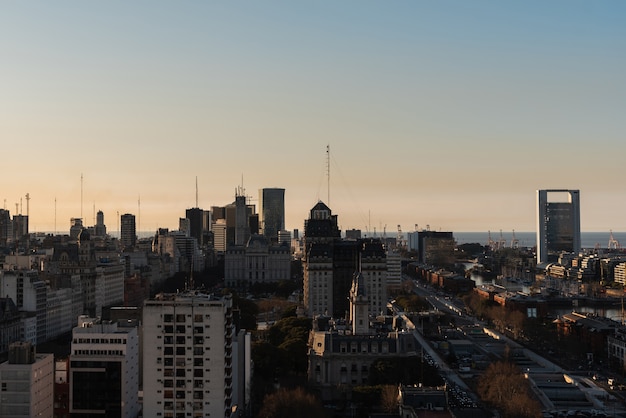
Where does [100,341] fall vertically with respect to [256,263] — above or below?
below

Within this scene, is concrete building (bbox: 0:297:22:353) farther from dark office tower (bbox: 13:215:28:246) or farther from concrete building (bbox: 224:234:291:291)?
dark office tower (bbox: 13:215:28:246)

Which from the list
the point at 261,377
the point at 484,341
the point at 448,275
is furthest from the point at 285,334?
the point at 448,275

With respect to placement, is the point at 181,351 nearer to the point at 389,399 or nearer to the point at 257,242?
the point at 389,399

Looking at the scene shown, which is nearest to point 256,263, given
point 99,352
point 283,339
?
point 283,339

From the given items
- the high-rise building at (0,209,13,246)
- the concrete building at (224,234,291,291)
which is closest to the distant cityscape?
the concrete building at (224,234,291,291)

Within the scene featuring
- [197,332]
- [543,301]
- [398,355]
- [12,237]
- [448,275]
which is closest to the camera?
[197,332]

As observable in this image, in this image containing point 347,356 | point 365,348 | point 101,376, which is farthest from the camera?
point 365,348

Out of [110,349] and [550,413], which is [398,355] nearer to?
[550,413]
